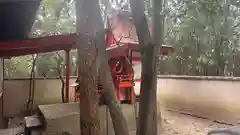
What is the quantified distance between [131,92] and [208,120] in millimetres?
4243

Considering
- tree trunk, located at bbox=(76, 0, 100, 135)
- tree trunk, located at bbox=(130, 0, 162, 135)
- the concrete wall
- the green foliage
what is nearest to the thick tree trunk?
tree trunk, located at bbox=(76, 0, 100, 135)

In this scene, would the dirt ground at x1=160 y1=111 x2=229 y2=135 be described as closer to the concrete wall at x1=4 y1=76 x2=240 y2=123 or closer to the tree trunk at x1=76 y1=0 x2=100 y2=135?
the concrete wall at x1=4 y1=76 x2=240 y2=123

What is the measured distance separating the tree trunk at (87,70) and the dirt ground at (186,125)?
6203mm

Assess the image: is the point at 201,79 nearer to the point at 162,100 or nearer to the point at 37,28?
the point at 162,100

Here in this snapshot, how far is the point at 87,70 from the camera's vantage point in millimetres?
2832

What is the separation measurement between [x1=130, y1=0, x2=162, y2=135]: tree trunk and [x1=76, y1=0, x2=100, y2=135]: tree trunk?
1.47 m

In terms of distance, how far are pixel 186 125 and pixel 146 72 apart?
627cm

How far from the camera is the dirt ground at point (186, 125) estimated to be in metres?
8.78

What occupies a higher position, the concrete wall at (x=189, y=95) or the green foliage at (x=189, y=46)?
the green foliage at (x=189, y=46)

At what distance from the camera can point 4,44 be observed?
17.4ft

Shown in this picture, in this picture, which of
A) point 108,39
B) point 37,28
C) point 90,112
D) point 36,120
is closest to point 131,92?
point 108,39

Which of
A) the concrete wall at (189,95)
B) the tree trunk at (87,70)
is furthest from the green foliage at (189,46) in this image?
the tree trunk at (87,70)

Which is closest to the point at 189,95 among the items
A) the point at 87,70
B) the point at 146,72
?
the point at 146,72

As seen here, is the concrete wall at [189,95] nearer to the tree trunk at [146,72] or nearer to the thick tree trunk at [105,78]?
the tree trunk at [146,72]
